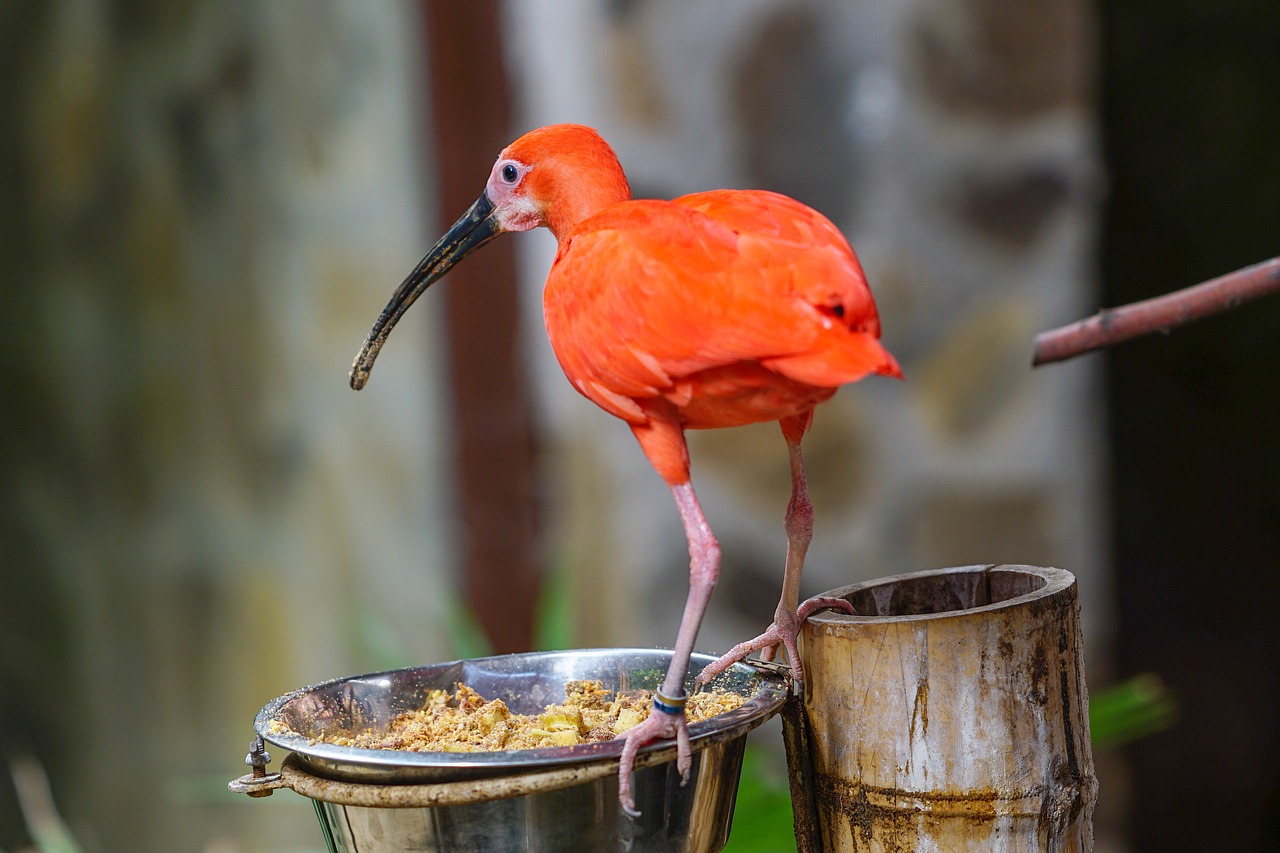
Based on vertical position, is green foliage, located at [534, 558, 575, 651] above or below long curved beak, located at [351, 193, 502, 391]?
below

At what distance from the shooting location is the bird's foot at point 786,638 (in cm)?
100

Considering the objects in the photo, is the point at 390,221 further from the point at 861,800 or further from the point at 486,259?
the point at 861,800

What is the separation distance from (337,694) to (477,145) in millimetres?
1300

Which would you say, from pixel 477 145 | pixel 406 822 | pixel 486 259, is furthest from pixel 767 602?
pixel 406 822

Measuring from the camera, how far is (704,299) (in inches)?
34.0

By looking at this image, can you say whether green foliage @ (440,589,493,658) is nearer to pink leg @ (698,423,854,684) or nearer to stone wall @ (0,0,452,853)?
stone wall @ (0,0,452,853)

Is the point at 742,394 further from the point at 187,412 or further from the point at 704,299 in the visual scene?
the point at 187,412

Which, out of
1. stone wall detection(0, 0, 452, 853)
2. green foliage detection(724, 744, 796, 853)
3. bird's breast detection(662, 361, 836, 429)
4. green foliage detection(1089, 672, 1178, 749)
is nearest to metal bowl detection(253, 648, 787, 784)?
bird's breast detection(662, 361, 836, 429)

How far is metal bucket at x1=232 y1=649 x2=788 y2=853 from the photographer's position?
802mm

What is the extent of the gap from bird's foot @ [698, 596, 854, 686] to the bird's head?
1.20ft

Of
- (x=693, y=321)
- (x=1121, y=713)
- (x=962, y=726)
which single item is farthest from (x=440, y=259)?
(x=1121, y=713)

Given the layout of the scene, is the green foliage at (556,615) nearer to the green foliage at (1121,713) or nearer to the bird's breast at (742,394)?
the green foliage at (1121,713)

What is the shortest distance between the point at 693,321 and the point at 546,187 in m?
0.22

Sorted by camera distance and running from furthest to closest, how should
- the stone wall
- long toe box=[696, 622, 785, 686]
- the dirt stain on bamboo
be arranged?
1. the stone wall
2. long toe box=[696, 622, 785, 686]
3. the dirt stain on bamboo
